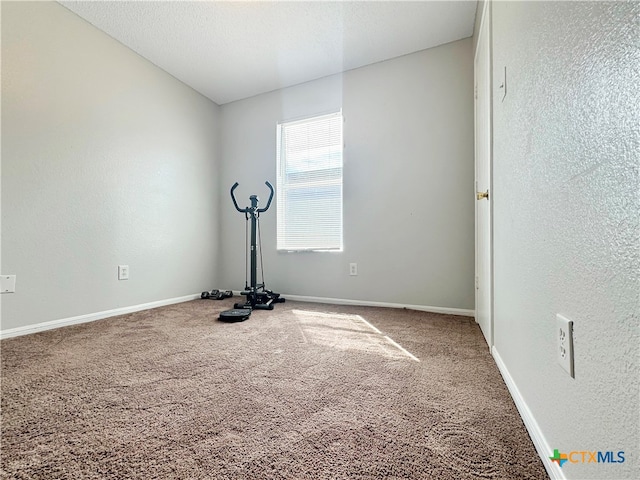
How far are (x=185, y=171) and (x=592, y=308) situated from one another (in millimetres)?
3493

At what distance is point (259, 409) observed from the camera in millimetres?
1077

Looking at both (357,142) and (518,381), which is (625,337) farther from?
(357,142)

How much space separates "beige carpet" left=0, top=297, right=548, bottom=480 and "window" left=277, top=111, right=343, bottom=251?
143 cm

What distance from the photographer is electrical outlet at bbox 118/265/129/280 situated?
2658 mm

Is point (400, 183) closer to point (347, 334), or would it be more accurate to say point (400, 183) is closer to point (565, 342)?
point (347, 334)

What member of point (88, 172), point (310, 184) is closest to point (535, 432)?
point (310, 184)

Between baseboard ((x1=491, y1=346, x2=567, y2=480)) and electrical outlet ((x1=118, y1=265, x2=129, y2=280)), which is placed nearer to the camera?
baseboard ((x1=491, y1=346, x2=567, y2=480))

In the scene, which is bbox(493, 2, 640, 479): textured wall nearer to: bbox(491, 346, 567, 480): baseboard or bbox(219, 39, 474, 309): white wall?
bbox(491, 346, 567, 480): baseboard

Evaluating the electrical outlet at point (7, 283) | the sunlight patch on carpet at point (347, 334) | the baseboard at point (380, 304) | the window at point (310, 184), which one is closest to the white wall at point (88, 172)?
the electrical outlet at point (7, 283)

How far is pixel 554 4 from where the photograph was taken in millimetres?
777

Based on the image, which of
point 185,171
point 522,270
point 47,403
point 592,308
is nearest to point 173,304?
point 185,171

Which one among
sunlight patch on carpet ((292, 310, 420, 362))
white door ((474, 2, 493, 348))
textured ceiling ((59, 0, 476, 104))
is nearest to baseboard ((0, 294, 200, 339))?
sunlight patch on carpet ((292, 310, 420, 362))

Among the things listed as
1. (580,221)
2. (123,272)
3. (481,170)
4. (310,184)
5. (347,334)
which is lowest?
(347,334)

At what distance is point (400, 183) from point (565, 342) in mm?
2303
